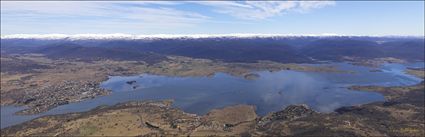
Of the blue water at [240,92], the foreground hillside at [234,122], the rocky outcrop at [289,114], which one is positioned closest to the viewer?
the foreground hillside at [234,122]

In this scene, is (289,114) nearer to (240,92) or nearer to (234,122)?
(234,122)

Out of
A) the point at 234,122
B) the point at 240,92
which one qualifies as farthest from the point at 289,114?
the point at 240,92

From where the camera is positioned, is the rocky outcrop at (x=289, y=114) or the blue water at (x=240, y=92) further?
the blue water at (x=240, y=92)

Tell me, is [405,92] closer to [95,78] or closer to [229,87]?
[229,87]

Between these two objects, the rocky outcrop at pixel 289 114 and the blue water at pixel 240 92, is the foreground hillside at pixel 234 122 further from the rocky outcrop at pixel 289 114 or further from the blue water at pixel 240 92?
the blue water at pixel 240 92

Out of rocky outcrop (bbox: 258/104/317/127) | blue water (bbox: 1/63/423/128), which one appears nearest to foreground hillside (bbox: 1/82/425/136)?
rocky outcrop (bbox: 258/104/317/127)

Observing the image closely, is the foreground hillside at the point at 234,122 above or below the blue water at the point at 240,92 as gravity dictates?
below

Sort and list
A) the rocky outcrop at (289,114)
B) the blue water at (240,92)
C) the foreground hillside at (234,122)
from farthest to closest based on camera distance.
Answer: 1. the blue water at (240,92)
2. the rocky outcrop at (289,114)
3. the foreground hillside at (234,122)

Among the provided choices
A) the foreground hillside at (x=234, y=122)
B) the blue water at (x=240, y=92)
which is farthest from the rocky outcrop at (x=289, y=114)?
the blue water at (x=240, y=92)

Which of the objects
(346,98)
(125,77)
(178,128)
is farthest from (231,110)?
(125,77)
